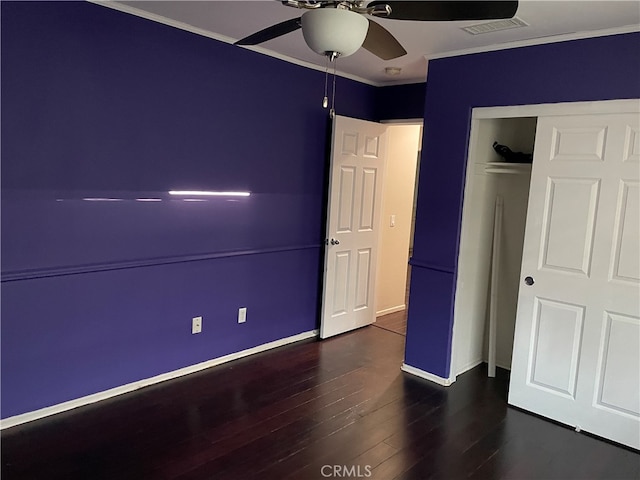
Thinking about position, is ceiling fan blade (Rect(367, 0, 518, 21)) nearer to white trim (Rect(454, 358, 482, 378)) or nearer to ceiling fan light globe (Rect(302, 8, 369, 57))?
ceiling fan light globe (Rect(302, 8, 369, 57))

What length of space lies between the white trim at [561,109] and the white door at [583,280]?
1.4 inches

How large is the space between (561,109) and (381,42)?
1527 mm

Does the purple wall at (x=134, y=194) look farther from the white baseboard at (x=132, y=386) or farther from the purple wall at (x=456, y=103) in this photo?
the purple wall at (x=456, y=103)

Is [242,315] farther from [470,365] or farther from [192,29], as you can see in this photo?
Answer: [192,29]

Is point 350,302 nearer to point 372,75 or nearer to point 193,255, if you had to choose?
point 193,255

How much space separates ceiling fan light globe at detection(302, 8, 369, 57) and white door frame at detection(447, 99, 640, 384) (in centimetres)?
177

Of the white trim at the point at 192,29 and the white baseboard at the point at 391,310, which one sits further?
the white baseboard at the point at 391,310

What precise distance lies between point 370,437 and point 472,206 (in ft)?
5.82

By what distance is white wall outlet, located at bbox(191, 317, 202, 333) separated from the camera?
3490 mm

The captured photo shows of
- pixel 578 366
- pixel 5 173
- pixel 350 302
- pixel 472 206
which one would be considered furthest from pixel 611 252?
pixel 5 173

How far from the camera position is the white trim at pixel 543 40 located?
2.66 m

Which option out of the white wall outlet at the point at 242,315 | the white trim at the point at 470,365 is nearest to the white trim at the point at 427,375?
the white trim at the point at 470,365

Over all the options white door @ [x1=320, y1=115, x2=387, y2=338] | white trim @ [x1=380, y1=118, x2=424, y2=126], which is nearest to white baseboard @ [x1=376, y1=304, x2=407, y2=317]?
white door @ [x1=320, y1=115, x2=387, y2=338]

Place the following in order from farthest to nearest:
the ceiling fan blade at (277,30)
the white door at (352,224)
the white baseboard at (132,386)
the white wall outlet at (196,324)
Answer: the white door at (352,224) < the white wall outlet at (196,324) < the white baseboard at (132,386) < the ceiling fan blade at (277,30)
